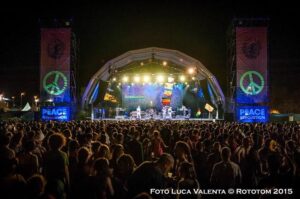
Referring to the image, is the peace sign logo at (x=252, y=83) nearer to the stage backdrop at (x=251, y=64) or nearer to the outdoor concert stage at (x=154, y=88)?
the stage backdrop at (x=251, y=64)

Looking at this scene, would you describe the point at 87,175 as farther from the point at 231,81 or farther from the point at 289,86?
the point at 289,86

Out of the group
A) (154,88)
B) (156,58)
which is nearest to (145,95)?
(154,88)

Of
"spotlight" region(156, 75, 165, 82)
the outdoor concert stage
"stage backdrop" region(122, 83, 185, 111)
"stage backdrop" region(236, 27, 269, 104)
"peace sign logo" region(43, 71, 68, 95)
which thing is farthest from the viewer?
"stage backdrop" region(122, 83, 185, 111)

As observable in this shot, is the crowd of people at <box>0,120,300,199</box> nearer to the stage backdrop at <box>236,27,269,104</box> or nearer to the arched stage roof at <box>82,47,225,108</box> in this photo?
the stage backdrop at <box>236,27,269,104</box>

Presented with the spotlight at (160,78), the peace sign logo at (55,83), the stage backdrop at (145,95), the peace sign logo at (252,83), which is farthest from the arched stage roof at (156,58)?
the stage backdrop at (145,95)

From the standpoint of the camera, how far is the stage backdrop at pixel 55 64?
26.0m

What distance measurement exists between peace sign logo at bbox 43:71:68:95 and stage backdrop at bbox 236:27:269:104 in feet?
41.6

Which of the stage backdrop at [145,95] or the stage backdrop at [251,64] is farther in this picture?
the stage backdrop at [145,95]

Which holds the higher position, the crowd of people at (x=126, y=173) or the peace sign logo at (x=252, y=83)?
the peace sign logo at (x=252, y=83)

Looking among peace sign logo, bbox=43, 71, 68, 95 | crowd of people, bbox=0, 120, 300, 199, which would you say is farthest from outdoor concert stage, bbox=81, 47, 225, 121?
crowd of people, bbox=0, 120, 300, 199

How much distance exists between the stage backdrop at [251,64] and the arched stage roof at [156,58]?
4.19m

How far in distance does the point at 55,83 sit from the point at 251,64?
567 inches

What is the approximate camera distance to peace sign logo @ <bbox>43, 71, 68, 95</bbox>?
25962 millimetres

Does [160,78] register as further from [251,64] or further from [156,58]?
[251,64]
